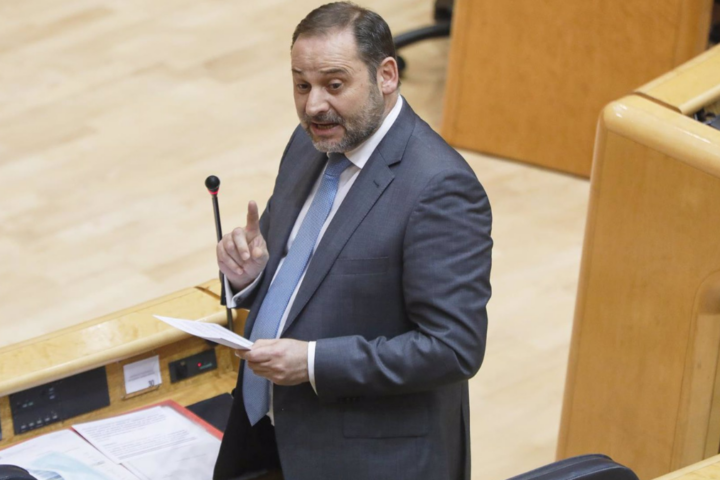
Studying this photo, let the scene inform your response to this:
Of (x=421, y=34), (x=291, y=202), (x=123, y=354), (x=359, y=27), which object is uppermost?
(x=359, y=27)

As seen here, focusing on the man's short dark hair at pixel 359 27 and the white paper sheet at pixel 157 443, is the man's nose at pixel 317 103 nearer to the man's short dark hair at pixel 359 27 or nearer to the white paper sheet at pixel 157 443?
the man's short dark hair at pixel 359 27

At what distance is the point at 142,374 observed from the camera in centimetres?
164

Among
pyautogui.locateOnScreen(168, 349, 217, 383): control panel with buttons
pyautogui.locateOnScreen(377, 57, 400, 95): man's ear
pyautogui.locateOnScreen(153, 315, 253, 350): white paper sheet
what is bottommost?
pyautogui.locateOnScreen(168, 349, 217, 383): control panel with buttons

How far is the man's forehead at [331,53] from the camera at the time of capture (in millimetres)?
1313

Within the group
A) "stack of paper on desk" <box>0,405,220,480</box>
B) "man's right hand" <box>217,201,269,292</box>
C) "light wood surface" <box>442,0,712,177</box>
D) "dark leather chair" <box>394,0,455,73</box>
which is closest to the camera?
"man's right hand" <box>217,201,269,292</box>

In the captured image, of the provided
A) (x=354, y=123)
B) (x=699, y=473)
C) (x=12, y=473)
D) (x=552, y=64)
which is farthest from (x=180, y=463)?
(x=552, y=64)

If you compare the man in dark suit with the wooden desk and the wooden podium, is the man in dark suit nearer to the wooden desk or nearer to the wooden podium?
the wooden desk

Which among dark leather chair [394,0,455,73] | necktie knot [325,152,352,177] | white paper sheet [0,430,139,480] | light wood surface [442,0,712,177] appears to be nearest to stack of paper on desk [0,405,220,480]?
white paper sheet [0,430,139,480]

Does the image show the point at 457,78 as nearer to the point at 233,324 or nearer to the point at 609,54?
the point at 609,54

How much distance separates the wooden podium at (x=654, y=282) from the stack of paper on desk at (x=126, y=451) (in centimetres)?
61

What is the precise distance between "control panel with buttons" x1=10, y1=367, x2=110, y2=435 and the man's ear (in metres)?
0.56

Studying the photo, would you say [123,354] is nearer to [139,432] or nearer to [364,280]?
[139,432]

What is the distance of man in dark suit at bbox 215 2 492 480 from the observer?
1.29 meters

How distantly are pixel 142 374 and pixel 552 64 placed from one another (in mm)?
1709
